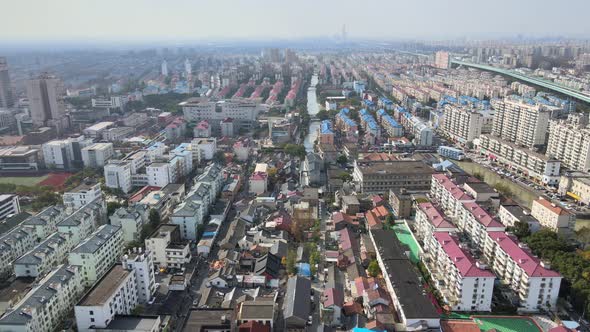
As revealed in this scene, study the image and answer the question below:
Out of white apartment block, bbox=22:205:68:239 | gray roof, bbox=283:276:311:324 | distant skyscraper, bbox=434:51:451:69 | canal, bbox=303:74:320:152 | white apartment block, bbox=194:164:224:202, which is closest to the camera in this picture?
gray roof, bbox=283:276:311:324

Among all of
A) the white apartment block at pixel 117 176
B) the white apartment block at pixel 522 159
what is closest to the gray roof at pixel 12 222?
the white apartment block at pixel 117 176

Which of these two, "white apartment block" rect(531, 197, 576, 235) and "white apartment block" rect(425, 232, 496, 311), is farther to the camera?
"white apartment block" rect(531, 197, 576, 235)

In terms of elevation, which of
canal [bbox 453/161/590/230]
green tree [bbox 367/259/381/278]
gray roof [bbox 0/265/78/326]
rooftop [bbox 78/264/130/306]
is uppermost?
rooftop [bbox 78/264/130/306]

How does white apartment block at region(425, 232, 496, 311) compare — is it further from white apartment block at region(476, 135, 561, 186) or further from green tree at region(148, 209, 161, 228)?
white apartment block at region(476, 135, 561, 186)

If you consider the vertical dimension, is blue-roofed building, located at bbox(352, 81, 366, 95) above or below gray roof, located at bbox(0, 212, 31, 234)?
above

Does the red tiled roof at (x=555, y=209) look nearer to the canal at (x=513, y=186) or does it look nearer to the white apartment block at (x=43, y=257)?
the canal at (x=513, y=186)

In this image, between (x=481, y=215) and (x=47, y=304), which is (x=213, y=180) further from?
A: (x=481, y=215)

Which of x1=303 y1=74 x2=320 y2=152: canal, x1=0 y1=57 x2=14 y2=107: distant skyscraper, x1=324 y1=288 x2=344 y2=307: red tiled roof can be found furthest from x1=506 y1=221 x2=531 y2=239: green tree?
x1=0 y1=57 x2=14 y2=107: distant skyscraper

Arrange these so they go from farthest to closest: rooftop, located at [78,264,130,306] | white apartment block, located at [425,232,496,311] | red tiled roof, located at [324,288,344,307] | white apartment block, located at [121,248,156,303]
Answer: white apartment block, located at [121,248,156,303] < white apartment block, located at [425,232,496,311] < red tiled roof, located at [324,288,344,307] < rooftop, located at [78,264,130,306]
